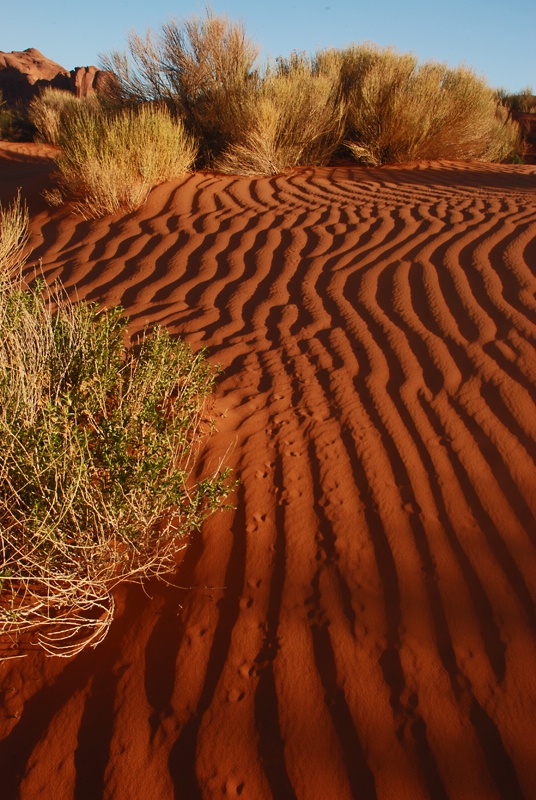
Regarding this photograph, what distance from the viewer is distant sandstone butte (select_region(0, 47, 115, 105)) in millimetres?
29094

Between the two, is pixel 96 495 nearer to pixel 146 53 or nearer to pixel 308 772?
pixel 308 772

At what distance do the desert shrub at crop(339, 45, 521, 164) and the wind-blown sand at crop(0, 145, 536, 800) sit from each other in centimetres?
554

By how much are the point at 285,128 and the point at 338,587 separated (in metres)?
8.54

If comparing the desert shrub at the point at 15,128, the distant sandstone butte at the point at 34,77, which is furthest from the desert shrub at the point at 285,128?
the distant sandstone butte at the point at 34,77

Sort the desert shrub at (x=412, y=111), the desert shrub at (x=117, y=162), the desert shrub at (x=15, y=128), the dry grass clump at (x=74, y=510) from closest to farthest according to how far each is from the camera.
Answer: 1. the dry grass clump at (x=74, y=510)
2. the desert shrub at (x=117, y=162)
3. the desert shrub at (x=412, y=111)
4. the desert shrub at (x=15, y=128)

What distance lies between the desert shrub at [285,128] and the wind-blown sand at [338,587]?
4493 millimetres

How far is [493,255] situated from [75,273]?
3.58m

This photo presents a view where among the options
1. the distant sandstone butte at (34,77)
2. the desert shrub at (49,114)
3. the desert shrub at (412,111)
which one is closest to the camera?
the desert shrub at (412,111)

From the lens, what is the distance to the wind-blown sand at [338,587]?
5.52ft

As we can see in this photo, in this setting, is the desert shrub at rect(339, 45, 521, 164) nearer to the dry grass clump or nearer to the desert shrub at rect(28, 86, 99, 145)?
the desert shrub at rect(28, 86, 99, 145)

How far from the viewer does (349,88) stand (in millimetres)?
11070

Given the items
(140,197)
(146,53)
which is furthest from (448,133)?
(140,197)

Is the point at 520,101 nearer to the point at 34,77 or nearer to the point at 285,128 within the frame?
the point at 285,128

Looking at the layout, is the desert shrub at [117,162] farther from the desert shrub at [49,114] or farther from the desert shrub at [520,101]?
the desert shrub at [520,101]
